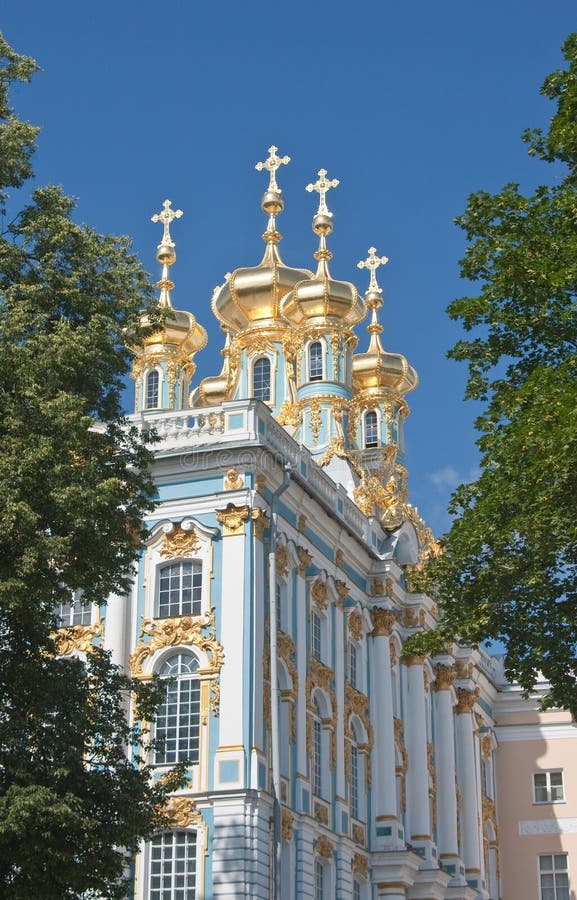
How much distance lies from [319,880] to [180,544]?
716 centimetres

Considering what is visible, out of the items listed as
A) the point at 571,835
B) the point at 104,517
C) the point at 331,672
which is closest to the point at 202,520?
the point at 331,672

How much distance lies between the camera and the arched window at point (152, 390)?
1681 inches

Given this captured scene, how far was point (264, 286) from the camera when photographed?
1585 inches

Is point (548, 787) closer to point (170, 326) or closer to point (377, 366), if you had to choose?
point (377, 366)

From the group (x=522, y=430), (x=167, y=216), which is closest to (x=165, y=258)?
(x=167, y=216)

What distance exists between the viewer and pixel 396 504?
1501 inches

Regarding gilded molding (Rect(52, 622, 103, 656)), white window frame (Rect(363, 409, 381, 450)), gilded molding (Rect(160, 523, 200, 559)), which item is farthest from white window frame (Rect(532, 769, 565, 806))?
gilded molding (Rect(52, 622, 103, 656))

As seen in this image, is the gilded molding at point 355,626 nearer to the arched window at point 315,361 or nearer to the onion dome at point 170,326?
the arched window at point 315,361

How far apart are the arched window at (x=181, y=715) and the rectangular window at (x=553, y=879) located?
19315 millimetres

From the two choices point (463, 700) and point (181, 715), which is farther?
point (463, 700)

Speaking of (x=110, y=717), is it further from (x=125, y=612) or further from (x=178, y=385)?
(x=178, y=385)

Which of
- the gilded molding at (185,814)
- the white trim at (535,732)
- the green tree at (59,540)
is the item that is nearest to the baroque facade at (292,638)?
the gilded molding at (185,814)

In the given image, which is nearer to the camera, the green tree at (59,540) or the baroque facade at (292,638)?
the green tree at (59,540)

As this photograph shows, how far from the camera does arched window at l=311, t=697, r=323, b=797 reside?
98.6 feet
